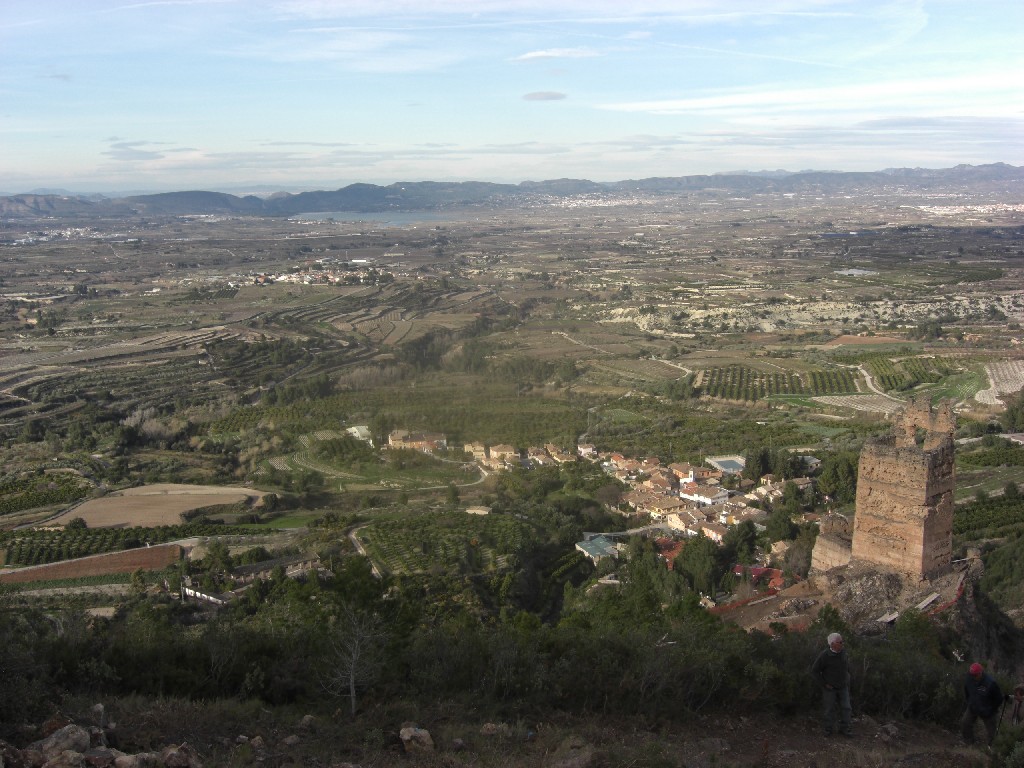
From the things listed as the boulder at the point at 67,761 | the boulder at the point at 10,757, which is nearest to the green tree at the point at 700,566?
the boulder at the point at 67,761

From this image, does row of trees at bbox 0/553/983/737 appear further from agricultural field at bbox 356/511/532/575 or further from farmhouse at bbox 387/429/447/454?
farmhouse at bbox 387/429/447/454

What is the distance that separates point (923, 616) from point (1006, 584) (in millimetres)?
6773

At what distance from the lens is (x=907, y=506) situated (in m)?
14.2

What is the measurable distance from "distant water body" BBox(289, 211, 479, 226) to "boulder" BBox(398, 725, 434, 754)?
505ft

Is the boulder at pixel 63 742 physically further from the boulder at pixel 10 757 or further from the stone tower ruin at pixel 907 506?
the stone tower ruin at pixel 907 506

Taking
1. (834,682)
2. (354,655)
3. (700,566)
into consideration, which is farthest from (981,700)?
(700,566)

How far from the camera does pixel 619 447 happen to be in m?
32.7

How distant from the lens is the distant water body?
168 m

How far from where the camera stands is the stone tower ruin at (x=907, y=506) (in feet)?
46.3

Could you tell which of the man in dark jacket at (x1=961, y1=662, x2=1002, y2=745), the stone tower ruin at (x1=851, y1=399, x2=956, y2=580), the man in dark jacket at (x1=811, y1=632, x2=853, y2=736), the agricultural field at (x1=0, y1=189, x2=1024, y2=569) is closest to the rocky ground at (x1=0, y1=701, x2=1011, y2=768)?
the man in dark jacket at (x1=811, y1=632, x2=853, y2=736)

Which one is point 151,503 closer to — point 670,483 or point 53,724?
point 670,483

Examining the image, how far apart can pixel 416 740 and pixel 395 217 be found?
183 m

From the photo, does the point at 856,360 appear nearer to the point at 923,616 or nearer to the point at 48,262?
the point at 923,616

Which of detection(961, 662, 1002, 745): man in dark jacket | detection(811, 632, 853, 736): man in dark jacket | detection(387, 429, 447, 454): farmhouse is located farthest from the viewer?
detection(387, 429, 447, 454): farmhouse
